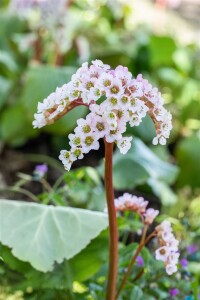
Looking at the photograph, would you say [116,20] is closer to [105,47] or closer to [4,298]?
[105,47]

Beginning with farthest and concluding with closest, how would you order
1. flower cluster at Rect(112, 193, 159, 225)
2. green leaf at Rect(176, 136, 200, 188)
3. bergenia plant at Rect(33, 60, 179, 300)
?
green leaf at Rect(176, 136, 200, 188) < flower cluster at Rect(112, 193, 159, 225) < bergenia plant at Rect(33, 60, 179, 300)

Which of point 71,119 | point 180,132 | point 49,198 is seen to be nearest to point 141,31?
point 180,132

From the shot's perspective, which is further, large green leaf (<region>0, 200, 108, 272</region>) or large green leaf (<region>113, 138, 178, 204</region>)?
large green leaf (<region>113, 138, 178, 204</region>)

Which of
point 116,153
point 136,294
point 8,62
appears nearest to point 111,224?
point 136,294

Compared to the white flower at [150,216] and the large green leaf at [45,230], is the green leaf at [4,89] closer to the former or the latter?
the large green leaf at [45,230]

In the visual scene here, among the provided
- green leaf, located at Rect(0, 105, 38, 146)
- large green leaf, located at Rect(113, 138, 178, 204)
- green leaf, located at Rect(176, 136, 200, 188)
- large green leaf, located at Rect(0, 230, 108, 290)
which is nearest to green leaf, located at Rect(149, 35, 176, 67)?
green leaf, located at Rect(176, 136, 200, 188)

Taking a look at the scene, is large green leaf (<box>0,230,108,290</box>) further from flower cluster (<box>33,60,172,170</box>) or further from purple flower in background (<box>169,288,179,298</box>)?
flower cluster (<box>33,60,172,170</box>)
